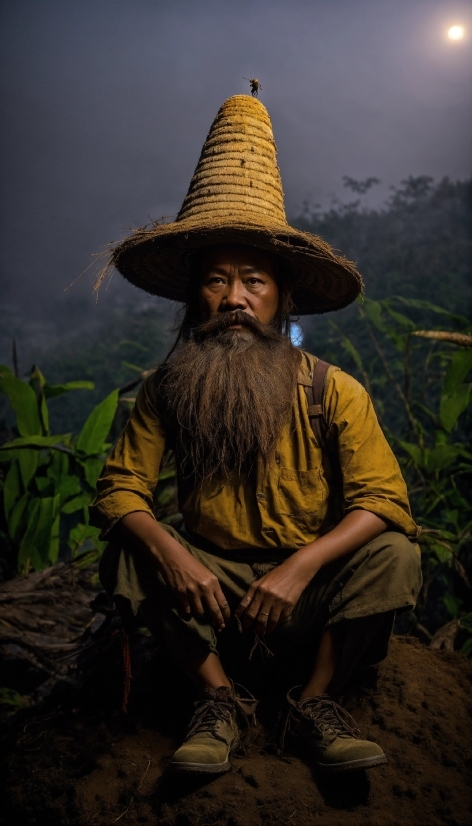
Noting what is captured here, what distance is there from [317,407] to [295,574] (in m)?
0.56

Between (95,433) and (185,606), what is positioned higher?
(95,433)

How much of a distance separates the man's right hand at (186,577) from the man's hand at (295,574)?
0.08 meters

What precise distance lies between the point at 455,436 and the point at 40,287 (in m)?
8.09

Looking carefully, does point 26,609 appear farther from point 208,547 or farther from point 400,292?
point 400,292

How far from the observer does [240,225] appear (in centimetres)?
211

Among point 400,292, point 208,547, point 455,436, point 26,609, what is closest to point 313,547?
point 208,547

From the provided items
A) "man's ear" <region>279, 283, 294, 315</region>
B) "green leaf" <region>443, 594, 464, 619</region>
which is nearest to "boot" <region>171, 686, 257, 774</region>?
"man's ear" <region>279, 283, 294, 315</region>

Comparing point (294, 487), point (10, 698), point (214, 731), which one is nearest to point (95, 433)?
point (10, 698)

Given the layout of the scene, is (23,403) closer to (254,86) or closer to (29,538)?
A: (29,538)

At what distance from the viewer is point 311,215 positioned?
31.3 feet

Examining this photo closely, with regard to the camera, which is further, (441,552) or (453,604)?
(453,604)

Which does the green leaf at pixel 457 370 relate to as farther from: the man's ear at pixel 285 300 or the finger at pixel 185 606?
the finger at pixel 185 606

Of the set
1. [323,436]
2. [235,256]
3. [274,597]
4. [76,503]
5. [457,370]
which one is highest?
[235,256]

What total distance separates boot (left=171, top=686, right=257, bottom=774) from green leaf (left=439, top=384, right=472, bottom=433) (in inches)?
81.9
